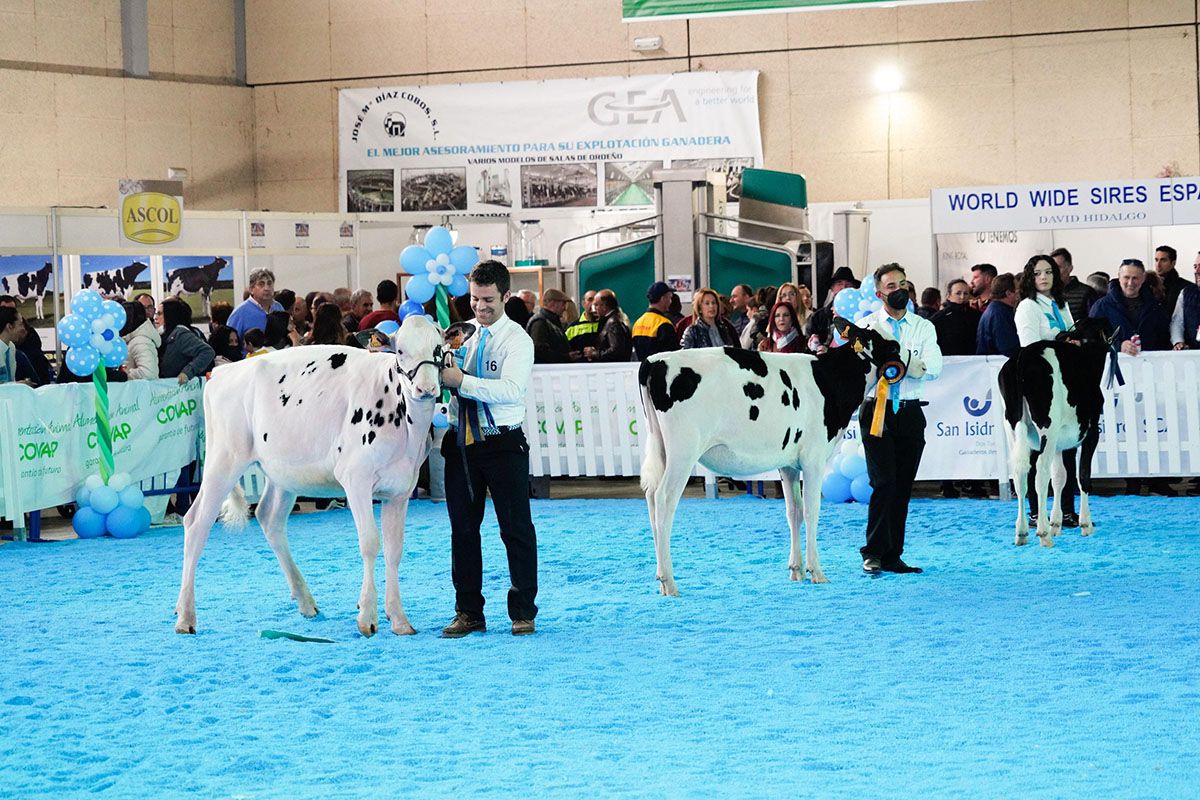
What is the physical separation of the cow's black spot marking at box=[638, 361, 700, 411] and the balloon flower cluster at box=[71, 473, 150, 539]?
17.7ft

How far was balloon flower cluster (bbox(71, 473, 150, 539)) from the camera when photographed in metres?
12.7

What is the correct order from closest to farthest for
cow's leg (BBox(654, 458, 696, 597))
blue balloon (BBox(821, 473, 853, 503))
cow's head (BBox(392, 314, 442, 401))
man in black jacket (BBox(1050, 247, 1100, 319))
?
cow's head (BBox(392, 314, 442, 401)) < cow's leg (BBox(654, 458, 696, 597)) < blue balloon (BBox(821, 473, 853, 503)) < man in black jacket (BBox(1050, 247, 1100, 319))

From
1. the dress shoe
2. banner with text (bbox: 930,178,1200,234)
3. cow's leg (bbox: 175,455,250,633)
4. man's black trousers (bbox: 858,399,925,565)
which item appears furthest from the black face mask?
banner with text (bbox: 930,178,1200,234)

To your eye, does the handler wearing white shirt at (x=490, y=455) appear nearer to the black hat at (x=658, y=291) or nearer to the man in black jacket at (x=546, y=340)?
the black hat at (x=658, y=291)

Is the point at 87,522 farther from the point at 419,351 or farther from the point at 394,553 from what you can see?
the point at 419,351

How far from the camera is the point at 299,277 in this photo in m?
21.5

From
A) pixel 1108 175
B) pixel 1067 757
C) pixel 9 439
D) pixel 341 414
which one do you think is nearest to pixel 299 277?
pixel 9 439

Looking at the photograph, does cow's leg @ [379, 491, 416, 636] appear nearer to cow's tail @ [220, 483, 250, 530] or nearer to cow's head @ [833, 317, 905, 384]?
cow's tail @ [220, 483, 250, 530]

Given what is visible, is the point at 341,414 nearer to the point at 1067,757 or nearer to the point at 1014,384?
the point at 1067,757

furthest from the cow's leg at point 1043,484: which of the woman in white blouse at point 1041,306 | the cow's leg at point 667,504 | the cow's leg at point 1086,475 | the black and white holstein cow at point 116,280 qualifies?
the black and white holstein cow at point 116,280

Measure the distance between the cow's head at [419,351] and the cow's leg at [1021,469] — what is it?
496cm

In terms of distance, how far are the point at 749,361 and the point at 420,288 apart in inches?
95.3

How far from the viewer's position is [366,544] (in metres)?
8.17

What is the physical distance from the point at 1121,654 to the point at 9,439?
8636mm
